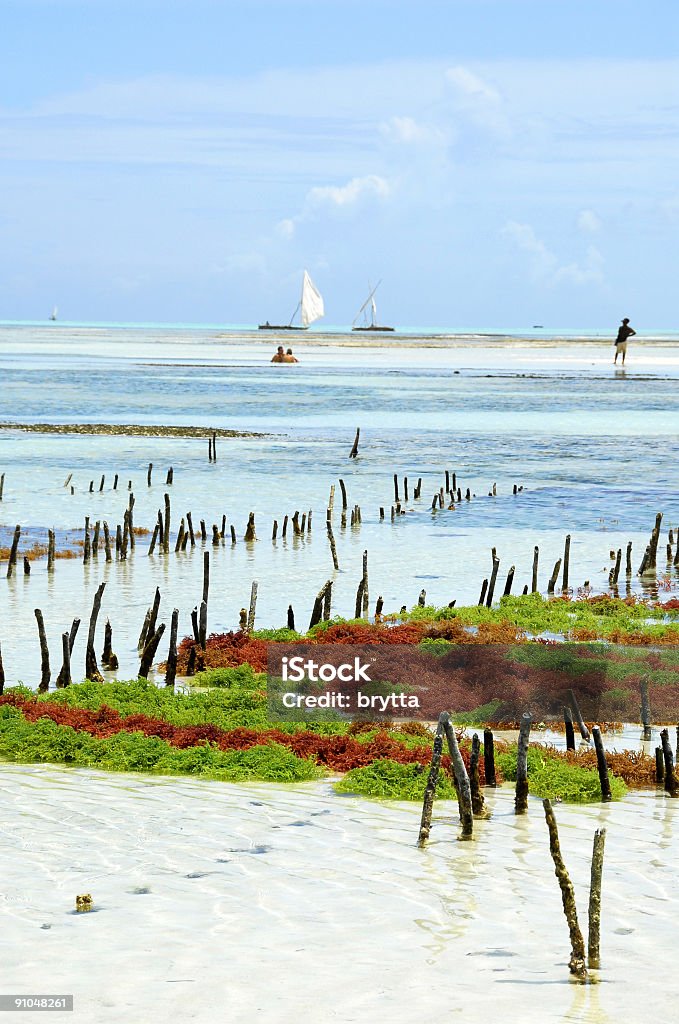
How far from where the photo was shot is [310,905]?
933 cm

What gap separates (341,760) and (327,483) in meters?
25.5

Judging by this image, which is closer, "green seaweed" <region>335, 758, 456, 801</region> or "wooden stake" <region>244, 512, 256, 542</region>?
"green seaweed" <region>335, 758, 456, 801</region>

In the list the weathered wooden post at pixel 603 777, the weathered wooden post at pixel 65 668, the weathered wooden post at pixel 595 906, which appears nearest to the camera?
the weathered wooden post at pixel 595 906

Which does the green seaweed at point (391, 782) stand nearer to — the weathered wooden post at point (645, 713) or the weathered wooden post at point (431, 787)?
the weathered wooden post at point (431, 787)

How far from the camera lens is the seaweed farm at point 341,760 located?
822cm

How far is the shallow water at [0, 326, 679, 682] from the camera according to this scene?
22078 mm

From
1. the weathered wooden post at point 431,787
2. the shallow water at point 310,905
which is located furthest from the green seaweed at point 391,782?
the weathered wooden post at point 431,787

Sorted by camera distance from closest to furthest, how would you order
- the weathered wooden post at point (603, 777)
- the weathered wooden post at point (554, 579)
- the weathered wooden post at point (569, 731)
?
the weathered wooden post at point (603, 777), the weathered wooden post at point (569, 731), the weathered wooden post at point (554, 579)

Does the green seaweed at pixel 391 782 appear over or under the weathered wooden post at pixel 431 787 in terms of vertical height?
under

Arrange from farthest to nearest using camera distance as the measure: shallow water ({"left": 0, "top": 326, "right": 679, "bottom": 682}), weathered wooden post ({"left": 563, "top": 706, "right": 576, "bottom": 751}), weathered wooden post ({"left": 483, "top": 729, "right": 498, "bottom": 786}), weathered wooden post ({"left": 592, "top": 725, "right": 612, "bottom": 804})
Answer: shallow water ({"left": 0, "top": 326, "right": 679, "bottom": 682}), weathered wooden post ({"left": 563, "top": 706, "right": 576, "bottom": 751}), weathered wooden post ({"left": 483, "top": 729, "right": 498, "bottom": 786}), weathered wooden post ({"left": 592, "top": 725, "right": 612, "bottom": 804})

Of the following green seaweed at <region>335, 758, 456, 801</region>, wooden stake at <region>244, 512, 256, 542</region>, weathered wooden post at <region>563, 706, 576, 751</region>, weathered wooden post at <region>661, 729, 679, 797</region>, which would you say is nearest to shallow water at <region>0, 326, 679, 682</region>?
wooden stake at <region>244, 512, 256, 542</region>

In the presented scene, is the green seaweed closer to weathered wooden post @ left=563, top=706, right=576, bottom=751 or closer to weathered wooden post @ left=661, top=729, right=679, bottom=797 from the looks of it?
weathered wooden post @ left=563, top=706, right=576, bottom=751

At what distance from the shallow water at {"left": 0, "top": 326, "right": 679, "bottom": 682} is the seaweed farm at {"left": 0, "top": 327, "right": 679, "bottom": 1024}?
0.18 meters

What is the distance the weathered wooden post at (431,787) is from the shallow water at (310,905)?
134mm
